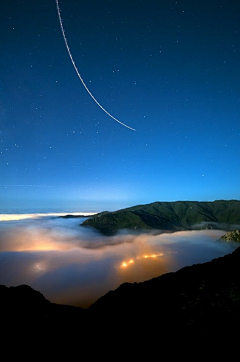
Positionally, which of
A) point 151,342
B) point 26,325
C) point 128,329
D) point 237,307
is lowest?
point 26,325

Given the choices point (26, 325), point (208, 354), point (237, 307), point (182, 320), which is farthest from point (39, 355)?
point (237, 307)

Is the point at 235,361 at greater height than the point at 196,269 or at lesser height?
greater

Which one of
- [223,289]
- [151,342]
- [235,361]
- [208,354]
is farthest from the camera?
[223,289]

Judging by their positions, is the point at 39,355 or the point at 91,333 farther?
the point at 91,333

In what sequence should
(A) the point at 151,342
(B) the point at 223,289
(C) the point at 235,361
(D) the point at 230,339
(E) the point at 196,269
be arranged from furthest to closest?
(E) the point at 196,269 → (B) the point at 223,289 → (A) the point at 151,342 → (D) the point at 230,339 → (C) the point at 235,361

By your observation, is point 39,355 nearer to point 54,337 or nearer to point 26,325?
point 54,337

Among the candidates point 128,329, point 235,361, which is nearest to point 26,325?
point 128,329

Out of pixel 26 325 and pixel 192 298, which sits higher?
pixel 192 298

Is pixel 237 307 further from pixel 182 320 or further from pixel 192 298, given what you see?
pixel 192 298

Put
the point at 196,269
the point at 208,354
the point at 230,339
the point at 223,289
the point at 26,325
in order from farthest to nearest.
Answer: the point at 196,269
the point at 26,325
the point at 223,289
the point at 230,339
the point at 208,354
